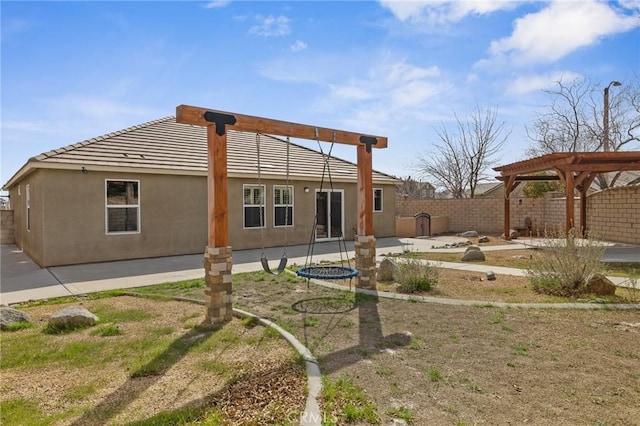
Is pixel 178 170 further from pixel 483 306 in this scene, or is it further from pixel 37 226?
pixel 483 306

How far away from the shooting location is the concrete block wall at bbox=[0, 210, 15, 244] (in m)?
16.1

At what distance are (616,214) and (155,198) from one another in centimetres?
1547

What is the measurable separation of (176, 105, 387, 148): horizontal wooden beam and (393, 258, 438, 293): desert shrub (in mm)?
2306

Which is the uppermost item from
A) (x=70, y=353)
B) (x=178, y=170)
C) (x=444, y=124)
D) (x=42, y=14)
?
(x=444, y=124)

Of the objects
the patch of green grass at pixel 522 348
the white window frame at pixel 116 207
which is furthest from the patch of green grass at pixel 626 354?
the white window frame at pixel 116 207

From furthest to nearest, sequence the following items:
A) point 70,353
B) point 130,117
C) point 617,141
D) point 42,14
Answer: point 617,141 < point 130,117 < point 42,14 < point 70,353

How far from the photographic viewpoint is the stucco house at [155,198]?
368 inches

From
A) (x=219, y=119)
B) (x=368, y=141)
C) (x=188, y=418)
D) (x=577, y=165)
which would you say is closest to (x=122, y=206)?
(x=219, y=119)

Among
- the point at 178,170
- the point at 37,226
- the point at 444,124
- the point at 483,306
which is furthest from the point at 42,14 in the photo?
the point at 444,124

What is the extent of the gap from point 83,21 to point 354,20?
5546 mm

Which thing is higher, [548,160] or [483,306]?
[548,160]

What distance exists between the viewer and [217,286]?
4.79 meters

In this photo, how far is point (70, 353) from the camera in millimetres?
3820

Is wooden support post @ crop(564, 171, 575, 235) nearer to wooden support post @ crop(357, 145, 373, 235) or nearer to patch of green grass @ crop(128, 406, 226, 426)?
wooden support post @ crop(357, 145, 373, 235)
